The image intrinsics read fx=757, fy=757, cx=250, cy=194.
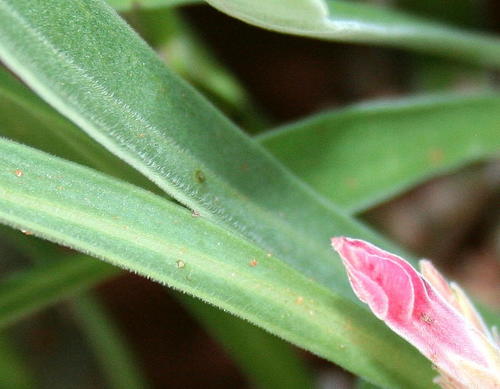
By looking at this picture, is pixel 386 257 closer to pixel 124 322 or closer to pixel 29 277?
pixel 29 277

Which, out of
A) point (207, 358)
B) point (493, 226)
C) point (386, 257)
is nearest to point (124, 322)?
point (207, 358)

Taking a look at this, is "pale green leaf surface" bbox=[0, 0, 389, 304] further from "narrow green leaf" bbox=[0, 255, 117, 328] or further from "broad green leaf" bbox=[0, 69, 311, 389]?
"narrow green leaf" bbox=[0, 255, 117, 328]

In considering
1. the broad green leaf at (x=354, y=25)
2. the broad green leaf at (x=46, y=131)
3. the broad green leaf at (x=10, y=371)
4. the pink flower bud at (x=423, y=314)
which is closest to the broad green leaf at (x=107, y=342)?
the broad green leaf at (x=10, y=371)

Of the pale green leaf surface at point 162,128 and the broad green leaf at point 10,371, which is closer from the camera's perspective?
the pale green leaf surface at point 162,128

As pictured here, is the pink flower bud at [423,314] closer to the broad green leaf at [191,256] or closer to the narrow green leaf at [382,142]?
the broad green leaf at [191,256]

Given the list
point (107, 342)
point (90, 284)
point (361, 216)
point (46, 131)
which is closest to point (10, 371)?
point (107, 342)

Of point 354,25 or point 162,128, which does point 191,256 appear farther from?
point 354,25
